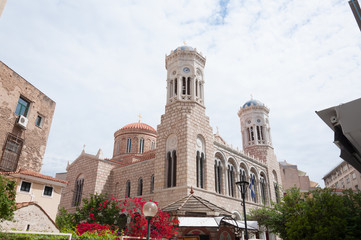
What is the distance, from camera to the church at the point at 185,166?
1794cm

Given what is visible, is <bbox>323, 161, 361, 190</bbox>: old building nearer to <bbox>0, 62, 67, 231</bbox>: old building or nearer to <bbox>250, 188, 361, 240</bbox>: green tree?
<bbox>250, 188, 361, 240</bbox>: green tree

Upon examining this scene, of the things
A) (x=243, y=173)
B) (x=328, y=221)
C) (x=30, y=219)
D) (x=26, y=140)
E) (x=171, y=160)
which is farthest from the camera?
(x=243, y=173)

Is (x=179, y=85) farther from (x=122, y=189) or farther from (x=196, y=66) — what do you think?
(x=122, y=189)

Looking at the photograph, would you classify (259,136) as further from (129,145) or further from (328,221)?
(328,221)

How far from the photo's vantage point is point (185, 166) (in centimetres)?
1734

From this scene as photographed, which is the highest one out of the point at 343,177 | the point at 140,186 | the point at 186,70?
the point at 186,70

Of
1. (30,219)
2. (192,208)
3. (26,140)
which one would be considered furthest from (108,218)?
(26,140)

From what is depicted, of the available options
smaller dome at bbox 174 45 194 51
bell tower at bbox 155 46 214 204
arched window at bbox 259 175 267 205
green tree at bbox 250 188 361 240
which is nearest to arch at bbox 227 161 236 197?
bell tower at bbox 155 46 214 204

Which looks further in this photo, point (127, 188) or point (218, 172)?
point (127, 188)

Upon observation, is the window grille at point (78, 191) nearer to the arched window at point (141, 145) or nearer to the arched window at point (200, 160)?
the arched window at point (141, 145)

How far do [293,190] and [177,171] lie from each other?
732 cm

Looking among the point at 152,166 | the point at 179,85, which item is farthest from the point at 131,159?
the point at 179,85

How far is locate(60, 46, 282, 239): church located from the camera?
58.9 ft

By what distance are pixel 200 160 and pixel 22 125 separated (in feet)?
37.7
